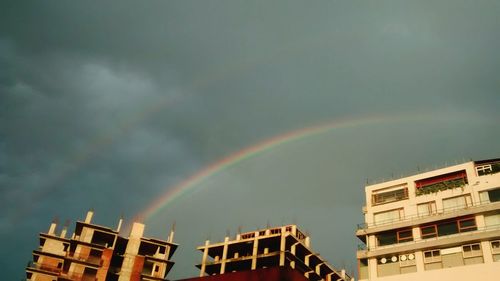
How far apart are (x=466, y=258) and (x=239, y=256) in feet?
200

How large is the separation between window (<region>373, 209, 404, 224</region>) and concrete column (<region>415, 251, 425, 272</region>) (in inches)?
227

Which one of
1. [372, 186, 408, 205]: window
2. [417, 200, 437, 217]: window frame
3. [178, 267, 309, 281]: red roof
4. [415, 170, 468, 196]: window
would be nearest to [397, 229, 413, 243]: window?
[417, 200, 437, 217]: window frame

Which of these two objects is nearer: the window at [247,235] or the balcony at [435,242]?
the balcony at [435,242]

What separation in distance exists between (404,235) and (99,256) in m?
65.1

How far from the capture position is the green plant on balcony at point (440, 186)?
183 feet

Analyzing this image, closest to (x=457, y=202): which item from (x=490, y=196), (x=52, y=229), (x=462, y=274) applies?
(x=490, y=196)

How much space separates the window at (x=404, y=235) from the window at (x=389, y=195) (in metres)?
4.94

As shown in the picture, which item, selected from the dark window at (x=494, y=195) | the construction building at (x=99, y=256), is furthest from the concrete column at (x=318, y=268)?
the dark window at (x=494, y=195)

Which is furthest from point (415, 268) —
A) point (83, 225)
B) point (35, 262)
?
point (35, 262)

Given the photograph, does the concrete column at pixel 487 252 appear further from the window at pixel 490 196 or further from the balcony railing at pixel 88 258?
A: the balcony railing at pixel 88 258

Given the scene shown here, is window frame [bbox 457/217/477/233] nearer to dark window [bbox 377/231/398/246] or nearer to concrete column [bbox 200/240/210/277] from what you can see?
dark window [bbox 377/231/398/246]

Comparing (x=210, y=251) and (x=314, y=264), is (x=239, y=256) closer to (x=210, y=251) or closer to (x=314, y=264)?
(x=210, y=251)

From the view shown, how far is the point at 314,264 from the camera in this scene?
103 m

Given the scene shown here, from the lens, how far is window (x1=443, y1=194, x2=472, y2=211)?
53.8 metres
